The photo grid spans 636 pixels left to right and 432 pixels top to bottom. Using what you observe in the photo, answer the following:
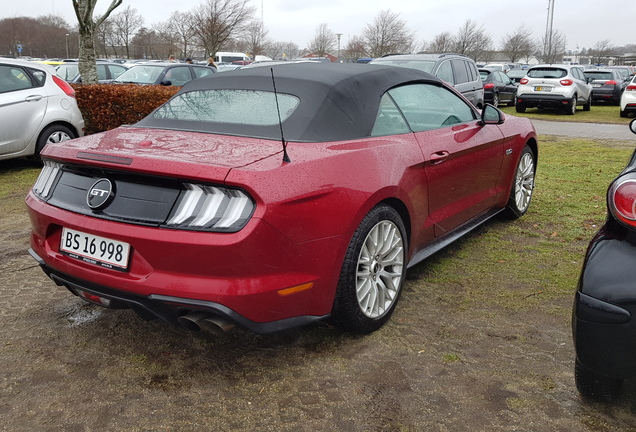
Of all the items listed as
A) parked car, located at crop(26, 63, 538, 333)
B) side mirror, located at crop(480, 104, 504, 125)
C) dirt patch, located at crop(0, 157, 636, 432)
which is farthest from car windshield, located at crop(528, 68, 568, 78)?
dirt patch, located at crop(0, 157, 636, 432)

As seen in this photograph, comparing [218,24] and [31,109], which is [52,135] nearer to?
[31,109]

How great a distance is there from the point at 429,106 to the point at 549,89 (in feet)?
51.5

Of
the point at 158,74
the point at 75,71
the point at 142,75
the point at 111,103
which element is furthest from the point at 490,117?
the point at 75,71

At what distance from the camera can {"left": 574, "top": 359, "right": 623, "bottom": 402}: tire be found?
2535mm

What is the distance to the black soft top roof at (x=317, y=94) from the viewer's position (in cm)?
319

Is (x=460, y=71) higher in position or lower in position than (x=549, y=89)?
higher

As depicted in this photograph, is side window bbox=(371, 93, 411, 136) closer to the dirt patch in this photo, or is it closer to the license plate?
the dirt patch

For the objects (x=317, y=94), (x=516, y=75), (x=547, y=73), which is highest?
(x=516, y=75)

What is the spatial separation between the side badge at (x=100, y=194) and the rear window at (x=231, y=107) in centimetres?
83

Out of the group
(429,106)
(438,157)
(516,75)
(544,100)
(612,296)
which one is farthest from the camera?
(516,75)

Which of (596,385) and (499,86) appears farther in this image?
(499,86)

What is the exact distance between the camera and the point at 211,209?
2.57 m

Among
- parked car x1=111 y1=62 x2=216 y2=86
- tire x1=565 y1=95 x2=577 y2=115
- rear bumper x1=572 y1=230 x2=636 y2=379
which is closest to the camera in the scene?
rear bumper x1=572 y1=230 x2=636 y2=379

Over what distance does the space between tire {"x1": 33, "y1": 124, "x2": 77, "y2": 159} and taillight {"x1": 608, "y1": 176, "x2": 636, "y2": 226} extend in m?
7.11
